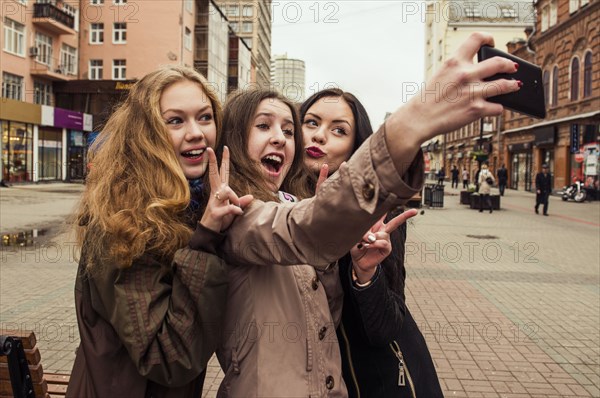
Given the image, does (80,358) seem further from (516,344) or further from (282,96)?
(516,344)

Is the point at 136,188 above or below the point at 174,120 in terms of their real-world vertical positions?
below

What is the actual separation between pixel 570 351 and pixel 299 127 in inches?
168

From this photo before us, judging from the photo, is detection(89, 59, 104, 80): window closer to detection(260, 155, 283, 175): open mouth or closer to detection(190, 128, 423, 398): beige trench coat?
detection(260, 155, 283, 175): open mouth

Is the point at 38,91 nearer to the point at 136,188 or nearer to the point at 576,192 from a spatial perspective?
the point at 576,192

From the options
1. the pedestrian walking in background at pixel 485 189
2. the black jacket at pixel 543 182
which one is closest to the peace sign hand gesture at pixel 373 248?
the black jacket at pixel 543 182

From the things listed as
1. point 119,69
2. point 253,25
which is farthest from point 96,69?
point 253,25

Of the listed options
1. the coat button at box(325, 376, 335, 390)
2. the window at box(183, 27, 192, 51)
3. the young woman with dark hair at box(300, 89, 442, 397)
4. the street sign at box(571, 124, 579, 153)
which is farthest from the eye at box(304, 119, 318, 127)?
the window at box(183, 27, 192, 51)

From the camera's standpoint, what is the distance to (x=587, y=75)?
2759 centimetres

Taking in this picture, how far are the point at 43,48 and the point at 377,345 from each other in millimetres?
37642

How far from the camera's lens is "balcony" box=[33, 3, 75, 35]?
31688mm

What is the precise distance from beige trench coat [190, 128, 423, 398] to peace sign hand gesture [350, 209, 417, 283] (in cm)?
11

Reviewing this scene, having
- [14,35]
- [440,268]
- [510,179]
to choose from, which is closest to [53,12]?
[14,35]

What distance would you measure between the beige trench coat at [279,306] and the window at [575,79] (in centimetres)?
3185

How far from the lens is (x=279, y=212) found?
4.35ft
